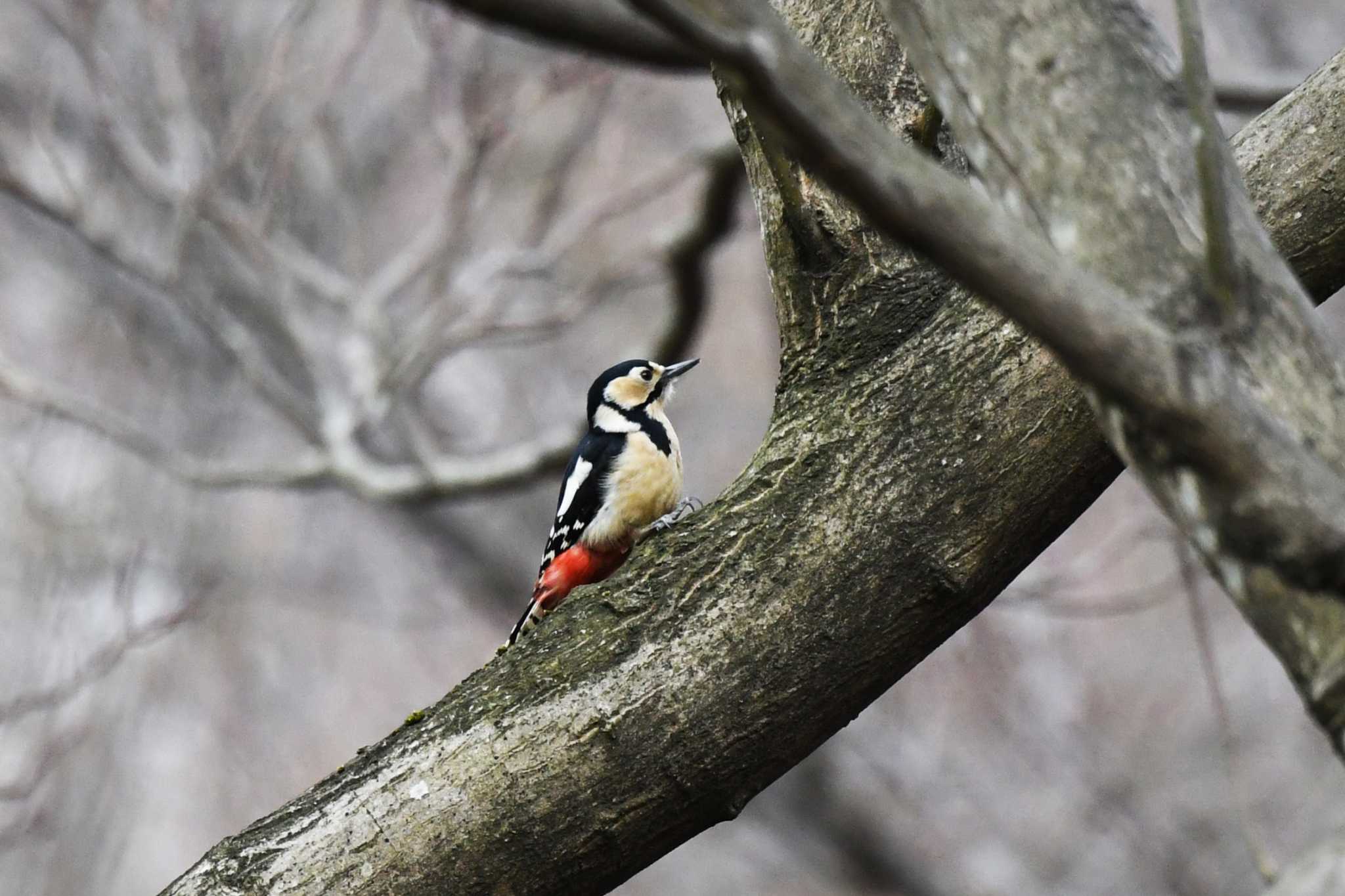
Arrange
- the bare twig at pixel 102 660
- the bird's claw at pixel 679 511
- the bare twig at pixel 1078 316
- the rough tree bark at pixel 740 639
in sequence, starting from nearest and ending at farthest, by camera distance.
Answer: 1. the bare twig at pixel 1078 316
2. the rough tree bark at pixel 740 639
3. the bird's claw at pixel 679 511
4. the bare twig at pixel 102 660

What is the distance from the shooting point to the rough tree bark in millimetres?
2326

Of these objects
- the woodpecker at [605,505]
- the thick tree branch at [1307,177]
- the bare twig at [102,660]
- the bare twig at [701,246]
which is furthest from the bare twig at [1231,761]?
the bare twig at [102,660]

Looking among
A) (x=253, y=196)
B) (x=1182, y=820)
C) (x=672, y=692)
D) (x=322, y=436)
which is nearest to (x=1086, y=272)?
(x=672, y=692)

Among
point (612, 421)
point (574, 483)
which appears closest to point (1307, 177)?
point (574, 483)

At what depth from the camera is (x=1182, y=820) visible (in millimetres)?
8344

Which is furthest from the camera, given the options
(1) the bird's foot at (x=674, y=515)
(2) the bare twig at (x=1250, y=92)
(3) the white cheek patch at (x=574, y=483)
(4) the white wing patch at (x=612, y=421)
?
(2) the bare twig at (x=1250, y=92)

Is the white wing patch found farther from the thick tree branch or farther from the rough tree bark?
the thick tree branch

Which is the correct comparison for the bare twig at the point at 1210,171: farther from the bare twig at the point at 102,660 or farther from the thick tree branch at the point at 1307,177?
the bare twig at the point at 102,660

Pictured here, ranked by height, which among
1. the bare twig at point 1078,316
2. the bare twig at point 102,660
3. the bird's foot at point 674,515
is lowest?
the bare twig at point 1078,316

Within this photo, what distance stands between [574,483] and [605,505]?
253 millimetres

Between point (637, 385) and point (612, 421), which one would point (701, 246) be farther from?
point (612, 421)

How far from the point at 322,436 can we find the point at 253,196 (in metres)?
1.56

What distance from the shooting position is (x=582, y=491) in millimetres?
4547

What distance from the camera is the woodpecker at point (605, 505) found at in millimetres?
4438
